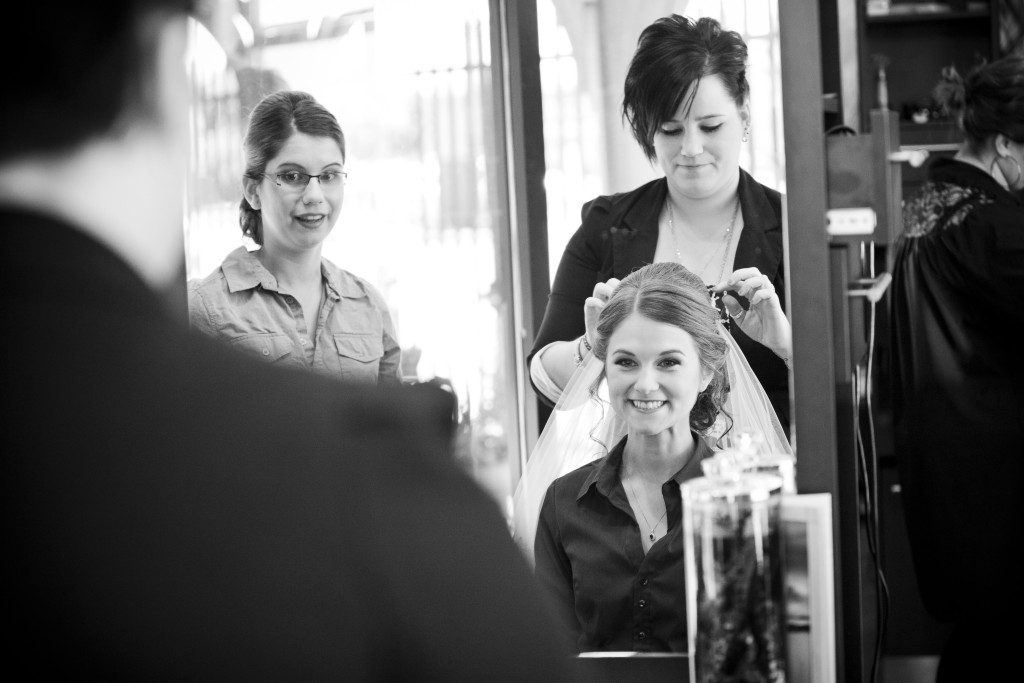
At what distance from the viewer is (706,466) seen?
3.72 feet

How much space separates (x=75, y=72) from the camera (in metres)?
0.44

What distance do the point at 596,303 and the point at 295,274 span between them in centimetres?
34

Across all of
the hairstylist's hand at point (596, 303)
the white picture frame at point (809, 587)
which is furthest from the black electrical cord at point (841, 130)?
the white picture frame at point (809, 587)

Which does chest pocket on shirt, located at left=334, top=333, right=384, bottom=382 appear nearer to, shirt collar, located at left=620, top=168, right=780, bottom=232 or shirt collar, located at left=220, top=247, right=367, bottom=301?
shirt collar, located at left=220, top=247, right=367, bottom=301

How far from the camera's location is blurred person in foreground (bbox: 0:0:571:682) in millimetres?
416

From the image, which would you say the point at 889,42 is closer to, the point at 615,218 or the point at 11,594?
the point at 615,218

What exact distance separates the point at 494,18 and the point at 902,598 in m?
2.36

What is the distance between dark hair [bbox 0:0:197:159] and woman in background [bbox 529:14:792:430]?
787 millimetres

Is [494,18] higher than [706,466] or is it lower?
higher

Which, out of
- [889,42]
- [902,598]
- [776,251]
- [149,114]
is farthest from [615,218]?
[889,42]

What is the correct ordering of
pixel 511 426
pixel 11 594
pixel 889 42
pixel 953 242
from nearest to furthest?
pixel 11 594 → pixel 511 426 → pixel 953 242 → pixel 889 42

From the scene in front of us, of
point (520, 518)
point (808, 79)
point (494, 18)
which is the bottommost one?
point (520, 518)

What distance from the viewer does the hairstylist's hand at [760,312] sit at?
46.5 inches

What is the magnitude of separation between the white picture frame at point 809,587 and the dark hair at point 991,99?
1580 mm
